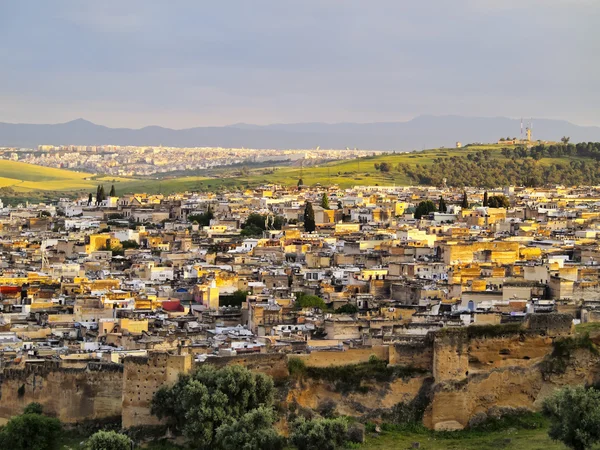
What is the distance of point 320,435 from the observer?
20.9 m

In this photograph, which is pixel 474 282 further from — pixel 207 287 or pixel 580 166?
pixel 580 166

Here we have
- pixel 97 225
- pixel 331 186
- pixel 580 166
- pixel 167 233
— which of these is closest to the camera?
pixel 167 233

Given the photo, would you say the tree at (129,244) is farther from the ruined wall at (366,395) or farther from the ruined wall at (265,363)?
the ruined wall at (366,395)

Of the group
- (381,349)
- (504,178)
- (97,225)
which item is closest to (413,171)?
(504,178)

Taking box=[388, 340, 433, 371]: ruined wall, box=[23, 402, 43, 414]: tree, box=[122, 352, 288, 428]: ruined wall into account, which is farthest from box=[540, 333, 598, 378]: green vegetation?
box=[23, 402, 43, 414]: tree

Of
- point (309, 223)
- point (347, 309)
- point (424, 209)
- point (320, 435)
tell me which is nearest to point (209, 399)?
point (320, 435)

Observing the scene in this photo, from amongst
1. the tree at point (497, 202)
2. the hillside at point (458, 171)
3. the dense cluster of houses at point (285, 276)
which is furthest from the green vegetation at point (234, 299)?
the hillside at point (458, 171)

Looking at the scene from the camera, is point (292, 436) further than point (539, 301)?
No

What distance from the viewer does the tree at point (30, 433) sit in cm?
2300

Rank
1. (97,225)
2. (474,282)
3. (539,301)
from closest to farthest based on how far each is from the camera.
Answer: (539,301)
(474,282)
(97,225)

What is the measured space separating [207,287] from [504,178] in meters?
64.8

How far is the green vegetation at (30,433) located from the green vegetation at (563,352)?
9163 millimetres

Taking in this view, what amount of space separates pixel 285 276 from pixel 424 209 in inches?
1057

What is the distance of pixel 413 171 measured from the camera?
10581cm
